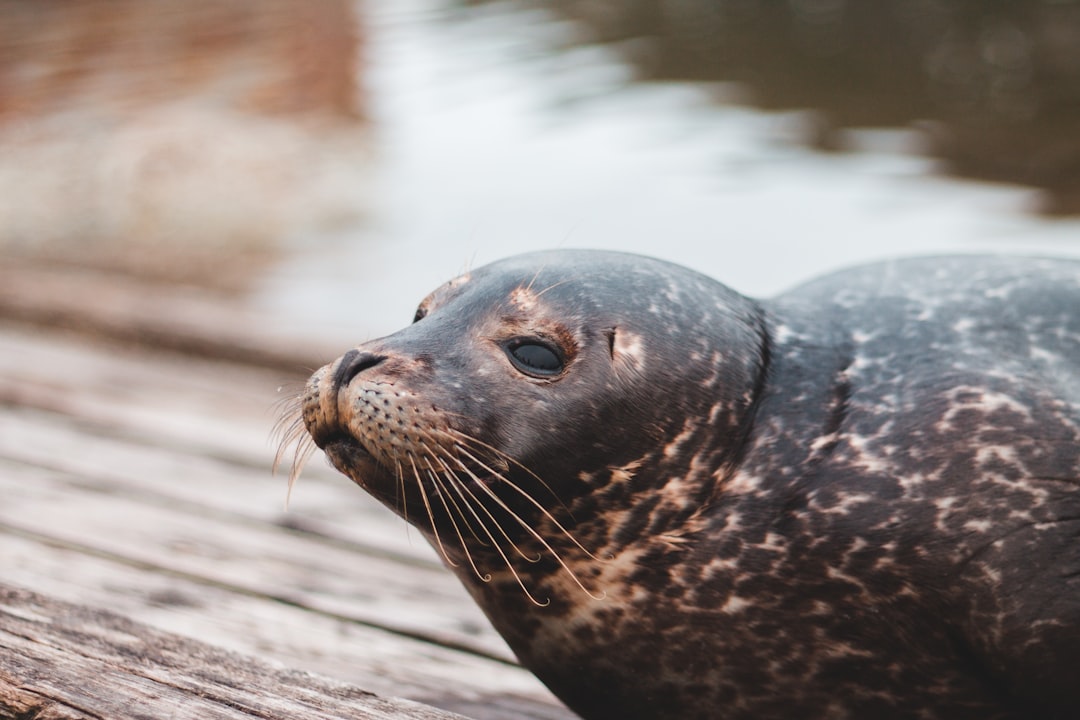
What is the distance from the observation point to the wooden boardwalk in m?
2.28

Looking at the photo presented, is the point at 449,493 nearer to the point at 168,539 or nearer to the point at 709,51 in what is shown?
the point at 168,539

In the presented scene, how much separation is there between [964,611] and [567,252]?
3.24ft

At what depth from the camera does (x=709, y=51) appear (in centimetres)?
1586

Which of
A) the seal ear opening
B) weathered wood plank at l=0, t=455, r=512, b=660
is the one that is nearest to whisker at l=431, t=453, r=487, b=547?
the seal ear opening

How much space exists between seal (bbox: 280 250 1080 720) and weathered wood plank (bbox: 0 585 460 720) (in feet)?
1.15

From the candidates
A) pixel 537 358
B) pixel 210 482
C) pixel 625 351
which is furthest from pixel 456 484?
pixel 210 482

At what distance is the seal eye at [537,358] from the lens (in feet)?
7.88

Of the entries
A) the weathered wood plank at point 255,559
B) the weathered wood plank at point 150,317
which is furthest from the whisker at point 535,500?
the weathered wood plank at point 150,317

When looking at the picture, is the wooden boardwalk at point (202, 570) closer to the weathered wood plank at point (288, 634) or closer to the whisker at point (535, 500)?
the weathered wood plank at point (288, 634)

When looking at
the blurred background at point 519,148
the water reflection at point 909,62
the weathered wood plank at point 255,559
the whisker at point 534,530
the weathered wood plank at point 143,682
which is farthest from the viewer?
the water reflection at point 909,62

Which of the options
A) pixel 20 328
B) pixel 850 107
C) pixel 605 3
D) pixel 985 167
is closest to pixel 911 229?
pixel 985 167

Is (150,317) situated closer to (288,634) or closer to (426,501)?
(288,634)

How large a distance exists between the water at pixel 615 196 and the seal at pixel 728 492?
123 inches

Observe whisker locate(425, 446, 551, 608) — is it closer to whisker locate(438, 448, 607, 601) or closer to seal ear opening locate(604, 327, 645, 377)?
whisker locate(438, 448, 607, 601)
